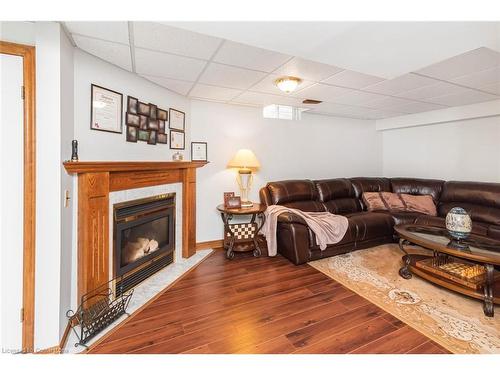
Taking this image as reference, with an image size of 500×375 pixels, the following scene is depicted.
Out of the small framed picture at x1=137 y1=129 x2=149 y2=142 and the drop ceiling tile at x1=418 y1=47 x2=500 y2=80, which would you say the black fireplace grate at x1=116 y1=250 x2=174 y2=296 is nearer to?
the small framed picture at x1=137 y1=129 x2=149 y2=142

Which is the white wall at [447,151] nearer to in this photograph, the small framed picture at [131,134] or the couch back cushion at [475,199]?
the couch back cushion at [475,199]

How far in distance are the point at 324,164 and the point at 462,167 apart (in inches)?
88.3

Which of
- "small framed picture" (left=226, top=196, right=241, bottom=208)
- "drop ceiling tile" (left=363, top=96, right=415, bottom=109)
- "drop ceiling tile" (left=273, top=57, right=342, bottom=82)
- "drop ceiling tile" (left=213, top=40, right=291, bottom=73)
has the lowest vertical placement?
"small framed picture" (left=226, top=196, right=241, bottom=208)

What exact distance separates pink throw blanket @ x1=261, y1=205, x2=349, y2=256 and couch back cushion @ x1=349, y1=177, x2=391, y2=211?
1.17 metres

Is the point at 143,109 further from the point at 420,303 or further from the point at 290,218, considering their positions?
the point at 420,303

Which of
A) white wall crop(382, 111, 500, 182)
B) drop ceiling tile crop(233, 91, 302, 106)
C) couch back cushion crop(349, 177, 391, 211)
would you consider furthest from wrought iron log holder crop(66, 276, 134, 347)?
white wall crop(382, 111, 500, 182)

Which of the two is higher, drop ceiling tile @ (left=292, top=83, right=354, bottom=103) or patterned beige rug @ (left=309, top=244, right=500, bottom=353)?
drop ceiling tile @ (left=292, top=83, right=354, bottom=103)

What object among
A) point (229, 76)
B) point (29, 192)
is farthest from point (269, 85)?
point (29, 192)

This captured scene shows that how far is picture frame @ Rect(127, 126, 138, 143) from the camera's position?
2280mm

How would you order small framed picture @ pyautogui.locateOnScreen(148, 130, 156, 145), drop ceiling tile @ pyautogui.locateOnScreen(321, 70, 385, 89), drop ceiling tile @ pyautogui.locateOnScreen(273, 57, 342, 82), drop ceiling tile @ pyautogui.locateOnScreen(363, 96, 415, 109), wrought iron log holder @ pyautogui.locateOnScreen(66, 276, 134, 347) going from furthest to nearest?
drop ceiling tile @ pyautogui.locateOnScreen(363, 96, 415, 109), small framed picture @ pyautogui.locateOnScreen(148, 130, 156, 145), drop ceiling tile @ pyautogui.locateOnScreen(321, 70, 385, 89), drop ceiling tile @ pyautogui.locateOnScreen(273, 57, 342, 82), wrought iron log holder @ pyautogui.locateOnScreen(66, 276, 134, 347)

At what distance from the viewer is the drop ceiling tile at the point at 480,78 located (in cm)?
230

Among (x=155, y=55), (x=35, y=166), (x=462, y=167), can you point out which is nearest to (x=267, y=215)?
(x=155, y=55)

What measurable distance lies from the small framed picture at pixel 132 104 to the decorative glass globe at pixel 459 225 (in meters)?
3.39

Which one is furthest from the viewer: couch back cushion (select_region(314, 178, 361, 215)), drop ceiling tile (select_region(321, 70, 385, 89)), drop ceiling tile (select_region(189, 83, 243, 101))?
couch back cushion (select_region(314, 178, 361, 215))
